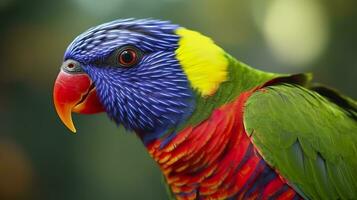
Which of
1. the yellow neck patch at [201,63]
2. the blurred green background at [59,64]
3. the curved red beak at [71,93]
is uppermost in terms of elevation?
the yellow neck patch at [201,63]

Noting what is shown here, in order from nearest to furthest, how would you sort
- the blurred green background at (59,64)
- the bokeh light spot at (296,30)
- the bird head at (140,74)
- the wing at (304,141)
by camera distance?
the wing at (304,141) < the bird head at (140,74) < the blurred green background at (59,64) < the bokeh light spot at (296,30)

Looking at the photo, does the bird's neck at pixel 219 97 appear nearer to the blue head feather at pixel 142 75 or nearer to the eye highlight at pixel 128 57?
the blue head feather at pixel 142 75

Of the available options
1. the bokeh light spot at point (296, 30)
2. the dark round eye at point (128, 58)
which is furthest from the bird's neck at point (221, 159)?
the bokeh light spot at point (296, 30)

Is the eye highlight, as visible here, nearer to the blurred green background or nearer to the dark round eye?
the dark round eye

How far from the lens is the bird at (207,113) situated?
135 centimetres

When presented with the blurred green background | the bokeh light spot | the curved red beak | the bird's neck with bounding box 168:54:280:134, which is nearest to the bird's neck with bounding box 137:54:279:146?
the bird's neck with bounding box 168:54:280:134

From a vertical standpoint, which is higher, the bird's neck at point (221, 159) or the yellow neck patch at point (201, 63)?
the yellow neck patch at point (201, 63)

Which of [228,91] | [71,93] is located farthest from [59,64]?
[228,91]

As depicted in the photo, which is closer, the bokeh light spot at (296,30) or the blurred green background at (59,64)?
the blurred green background at (59,64)

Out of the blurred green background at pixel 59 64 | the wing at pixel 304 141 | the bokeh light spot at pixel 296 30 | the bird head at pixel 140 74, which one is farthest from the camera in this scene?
the bokeh light spot at pixel 296 30

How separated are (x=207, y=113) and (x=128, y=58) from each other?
28cm

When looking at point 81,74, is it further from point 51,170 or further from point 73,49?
point 51,170

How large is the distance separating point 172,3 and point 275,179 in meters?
2.25

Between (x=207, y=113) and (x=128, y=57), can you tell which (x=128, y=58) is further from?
(x=207, y=113)
